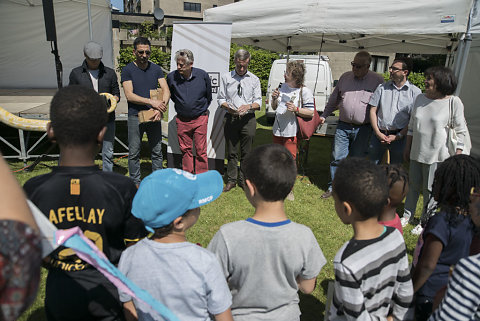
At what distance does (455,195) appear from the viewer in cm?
187

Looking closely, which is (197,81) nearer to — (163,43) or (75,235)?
(75,235)

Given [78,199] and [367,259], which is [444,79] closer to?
[367,259]

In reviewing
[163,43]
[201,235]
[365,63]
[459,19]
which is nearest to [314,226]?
[201,235]

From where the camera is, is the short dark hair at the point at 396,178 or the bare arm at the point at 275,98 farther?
the bare arm at the point at 275,98

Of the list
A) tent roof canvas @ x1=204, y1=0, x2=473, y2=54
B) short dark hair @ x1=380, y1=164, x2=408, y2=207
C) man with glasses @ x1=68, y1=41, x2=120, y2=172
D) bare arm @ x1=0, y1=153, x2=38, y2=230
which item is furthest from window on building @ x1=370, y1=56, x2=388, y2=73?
bare arm @ x1=0, y1=153, x2=38, y2=230

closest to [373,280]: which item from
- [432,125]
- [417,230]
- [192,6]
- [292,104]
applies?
[432,125]

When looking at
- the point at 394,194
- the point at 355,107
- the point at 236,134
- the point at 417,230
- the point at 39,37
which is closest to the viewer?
the point at 394,194

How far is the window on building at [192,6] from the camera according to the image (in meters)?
44.5

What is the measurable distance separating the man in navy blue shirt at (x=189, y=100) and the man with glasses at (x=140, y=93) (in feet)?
0.67

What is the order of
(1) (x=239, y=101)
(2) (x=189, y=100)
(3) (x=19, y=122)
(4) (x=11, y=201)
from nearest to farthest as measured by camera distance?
(4) (x=11, y=201), (2) (x=189, y=100), (1) (x=239, y=101), (3) (x=19, y=122)

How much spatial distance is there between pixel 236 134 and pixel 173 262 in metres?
4.12

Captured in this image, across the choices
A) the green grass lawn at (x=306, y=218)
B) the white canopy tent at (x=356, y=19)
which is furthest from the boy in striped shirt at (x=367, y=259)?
the white canopy tent at (x=356, y=19)

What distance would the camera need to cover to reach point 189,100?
5.05 meters

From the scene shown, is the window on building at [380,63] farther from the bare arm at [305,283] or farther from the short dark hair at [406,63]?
the bare arm at [305,283]
